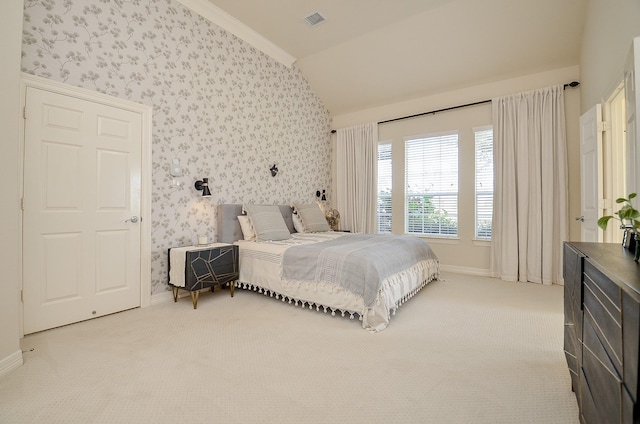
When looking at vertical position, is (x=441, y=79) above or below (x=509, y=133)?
above

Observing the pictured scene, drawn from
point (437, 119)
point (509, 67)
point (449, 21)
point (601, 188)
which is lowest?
point (601, 188)

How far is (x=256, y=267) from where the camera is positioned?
351cm

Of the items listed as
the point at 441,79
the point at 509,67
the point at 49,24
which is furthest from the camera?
the point at 441,79

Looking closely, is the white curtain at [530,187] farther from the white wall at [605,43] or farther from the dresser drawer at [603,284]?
the dresser drawer at [603,284]

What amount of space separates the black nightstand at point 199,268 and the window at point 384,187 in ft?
9.86

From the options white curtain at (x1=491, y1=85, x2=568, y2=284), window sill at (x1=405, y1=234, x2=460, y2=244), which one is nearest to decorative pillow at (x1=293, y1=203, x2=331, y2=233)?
window sill at (x1=405, y1=234, x2=460, y2=244)

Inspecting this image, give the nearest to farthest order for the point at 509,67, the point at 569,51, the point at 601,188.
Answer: the point at 601,188 → the point at 569,51 → the point at 509,67

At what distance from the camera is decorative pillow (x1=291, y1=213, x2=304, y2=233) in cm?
469

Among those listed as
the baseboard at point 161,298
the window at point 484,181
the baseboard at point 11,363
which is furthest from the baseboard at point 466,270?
the baseboard at point 11,363

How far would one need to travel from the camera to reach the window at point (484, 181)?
4.54 m

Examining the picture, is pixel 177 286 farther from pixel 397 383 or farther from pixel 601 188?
pixel 601 188

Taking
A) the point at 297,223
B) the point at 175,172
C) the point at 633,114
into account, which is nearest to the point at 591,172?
the point at 633,114

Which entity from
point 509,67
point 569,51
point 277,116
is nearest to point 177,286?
point 277,116

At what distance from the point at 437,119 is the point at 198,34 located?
3683mm
